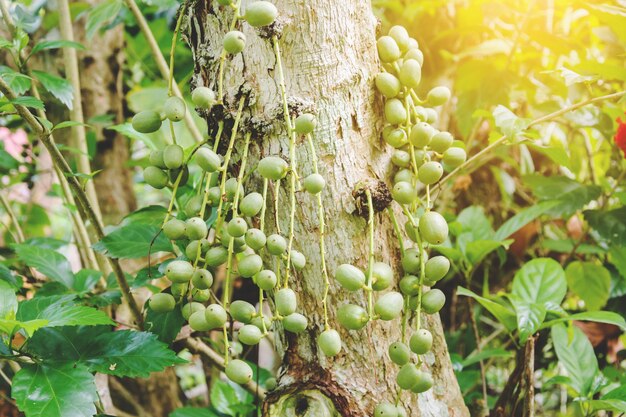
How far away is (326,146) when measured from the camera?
2.29ft

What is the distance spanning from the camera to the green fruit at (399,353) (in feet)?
2.12

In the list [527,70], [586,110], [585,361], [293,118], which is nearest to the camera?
[293,118]

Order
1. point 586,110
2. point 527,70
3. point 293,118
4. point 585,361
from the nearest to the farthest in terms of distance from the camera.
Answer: point 293,118, point 585,361, point 586,110, point 527,70

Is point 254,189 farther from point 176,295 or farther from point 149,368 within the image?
point 149,368

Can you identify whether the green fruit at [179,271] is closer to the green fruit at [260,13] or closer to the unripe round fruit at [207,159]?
the unripe round fruit at [207,159]

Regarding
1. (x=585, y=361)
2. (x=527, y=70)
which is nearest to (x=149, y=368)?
(x=585, y=361)

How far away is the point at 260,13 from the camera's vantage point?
2.05 feet

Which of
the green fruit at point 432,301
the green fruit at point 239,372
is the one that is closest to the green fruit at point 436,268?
the green fruit at point 432,301

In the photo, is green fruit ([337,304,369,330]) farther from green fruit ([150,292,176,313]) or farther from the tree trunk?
green fruit ([150,292,176,313])

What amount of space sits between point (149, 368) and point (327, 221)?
1.04 feet

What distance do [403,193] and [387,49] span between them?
0.21 meters

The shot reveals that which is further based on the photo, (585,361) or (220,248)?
(585,361)

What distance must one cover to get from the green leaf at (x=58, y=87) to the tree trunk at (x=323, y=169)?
0.44 m

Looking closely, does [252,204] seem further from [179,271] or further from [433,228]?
[433,228]
